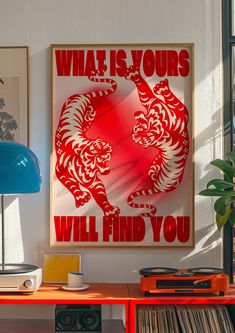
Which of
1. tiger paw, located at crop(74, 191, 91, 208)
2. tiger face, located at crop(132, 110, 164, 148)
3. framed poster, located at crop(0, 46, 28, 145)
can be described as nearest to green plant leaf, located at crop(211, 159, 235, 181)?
tiger face, located at crop(132, 110, 164, 148)

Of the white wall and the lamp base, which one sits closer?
the lamp base

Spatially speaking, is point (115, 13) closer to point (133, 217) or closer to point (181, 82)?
point (181, 82)

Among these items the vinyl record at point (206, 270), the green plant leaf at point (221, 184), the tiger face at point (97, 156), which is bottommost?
the vinyl record at point (206, 270)

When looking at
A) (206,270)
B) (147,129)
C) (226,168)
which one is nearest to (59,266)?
(206,270)

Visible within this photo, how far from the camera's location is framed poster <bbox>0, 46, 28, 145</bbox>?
3305 millimetres

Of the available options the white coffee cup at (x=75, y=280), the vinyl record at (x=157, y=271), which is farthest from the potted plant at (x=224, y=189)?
the white coffee cup at (x=75, y=280)

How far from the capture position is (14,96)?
10.9 ft

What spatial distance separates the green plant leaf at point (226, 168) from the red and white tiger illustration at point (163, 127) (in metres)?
0.27

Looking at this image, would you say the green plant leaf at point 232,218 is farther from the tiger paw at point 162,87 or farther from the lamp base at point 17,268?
the lamp base at point 17,268

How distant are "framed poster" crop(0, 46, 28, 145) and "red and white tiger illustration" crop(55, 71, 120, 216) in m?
0.22

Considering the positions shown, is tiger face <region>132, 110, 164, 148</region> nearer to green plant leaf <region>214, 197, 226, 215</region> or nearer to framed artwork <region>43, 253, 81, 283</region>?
green plant leaf <region>214, 197, 226, 215</region>

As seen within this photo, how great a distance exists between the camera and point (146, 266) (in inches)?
130

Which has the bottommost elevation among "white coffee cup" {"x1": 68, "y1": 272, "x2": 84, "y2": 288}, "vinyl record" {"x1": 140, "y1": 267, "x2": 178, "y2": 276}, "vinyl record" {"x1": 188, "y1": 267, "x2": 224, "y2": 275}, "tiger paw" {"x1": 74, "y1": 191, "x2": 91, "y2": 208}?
"white coffee cup" {"x1": 68, "y1": 272, "x2": 84, "y2": 288}

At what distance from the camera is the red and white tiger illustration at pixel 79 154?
3.30m
